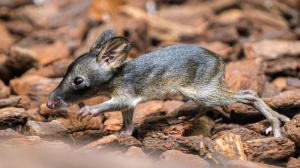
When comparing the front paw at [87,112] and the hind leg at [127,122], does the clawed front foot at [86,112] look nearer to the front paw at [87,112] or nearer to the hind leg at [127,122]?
the front paw at [87,112]

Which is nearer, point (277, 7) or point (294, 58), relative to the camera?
point (294, 58)

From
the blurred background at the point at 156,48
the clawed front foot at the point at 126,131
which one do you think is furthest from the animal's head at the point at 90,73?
the clawed front foot at the point at 126,131

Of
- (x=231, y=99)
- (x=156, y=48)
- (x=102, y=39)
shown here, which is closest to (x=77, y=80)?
(x=102, y=39)

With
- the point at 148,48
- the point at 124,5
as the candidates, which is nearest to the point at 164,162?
the point at 148,48

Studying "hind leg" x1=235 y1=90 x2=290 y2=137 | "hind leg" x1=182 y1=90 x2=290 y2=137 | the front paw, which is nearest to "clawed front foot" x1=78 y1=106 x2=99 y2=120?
the front paw

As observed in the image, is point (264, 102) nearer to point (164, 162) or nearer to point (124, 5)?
point (164, 162)

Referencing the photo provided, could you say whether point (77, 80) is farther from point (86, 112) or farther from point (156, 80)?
point (156, 80)
